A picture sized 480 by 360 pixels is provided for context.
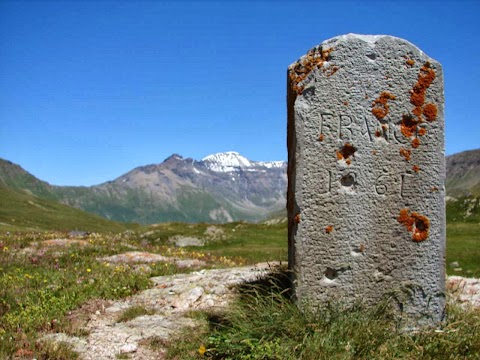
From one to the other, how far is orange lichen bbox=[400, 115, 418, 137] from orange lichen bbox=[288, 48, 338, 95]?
1.42m

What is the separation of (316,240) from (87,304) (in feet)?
16.7

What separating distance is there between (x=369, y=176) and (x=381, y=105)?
46.8 inches

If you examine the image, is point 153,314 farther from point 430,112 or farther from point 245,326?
point 430,112

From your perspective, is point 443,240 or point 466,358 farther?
point 443,240

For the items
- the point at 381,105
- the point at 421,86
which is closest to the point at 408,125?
the point at 381,105

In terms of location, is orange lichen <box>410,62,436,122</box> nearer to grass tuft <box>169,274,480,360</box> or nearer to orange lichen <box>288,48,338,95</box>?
orange lichen <box>288,48,338,95</box>

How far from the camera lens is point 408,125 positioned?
24.9ft

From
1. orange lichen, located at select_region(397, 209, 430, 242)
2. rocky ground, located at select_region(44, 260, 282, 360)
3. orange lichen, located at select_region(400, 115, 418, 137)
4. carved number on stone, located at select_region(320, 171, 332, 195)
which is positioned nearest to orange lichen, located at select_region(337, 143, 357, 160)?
carved number on stone, located at select_region(320, 171, 332, 195)

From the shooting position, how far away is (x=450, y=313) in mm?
7723

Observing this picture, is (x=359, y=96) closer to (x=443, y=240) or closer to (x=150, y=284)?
(x=443, y=240)

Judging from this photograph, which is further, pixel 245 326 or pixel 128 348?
pixel 128 348

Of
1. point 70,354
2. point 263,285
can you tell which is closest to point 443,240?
point 263,285

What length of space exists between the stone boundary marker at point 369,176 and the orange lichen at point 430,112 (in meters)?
0.02

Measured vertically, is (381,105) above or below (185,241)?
above
